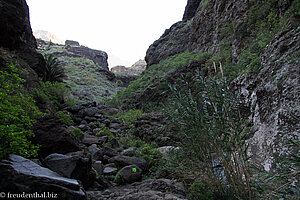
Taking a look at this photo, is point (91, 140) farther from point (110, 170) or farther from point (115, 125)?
point (115, 125)

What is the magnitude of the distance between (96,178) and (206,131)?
7.81ft

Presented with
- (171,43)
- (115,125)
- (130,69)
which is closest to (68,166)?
(115,125)

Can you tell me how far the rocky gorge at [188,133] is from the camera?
75.2 inches

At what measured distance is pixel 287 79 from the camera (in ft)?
10.4

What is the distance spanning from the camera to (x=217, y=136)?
2.14 meters

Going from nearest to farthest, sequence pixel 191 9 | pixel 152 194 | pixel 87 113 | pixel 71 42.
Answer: pixel 152 194 → pixel 87 113 → pixel 191 9 → pixel 71 42

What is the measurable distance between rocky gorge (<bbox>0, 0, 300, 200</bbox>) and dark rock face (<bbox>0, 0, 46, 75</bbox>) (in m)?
0.05

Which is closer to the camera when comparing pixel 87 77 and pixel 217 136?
pixel 217 136

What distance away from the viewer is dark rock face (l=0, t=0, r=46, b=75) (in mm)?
7664

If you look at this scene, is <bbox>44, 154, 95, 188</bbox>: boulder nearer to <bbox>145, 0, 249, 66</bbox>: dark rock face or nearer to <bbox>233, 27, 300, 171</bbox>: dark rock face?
<bbox>233, 27, 300, 171</bbox>: dark rock face

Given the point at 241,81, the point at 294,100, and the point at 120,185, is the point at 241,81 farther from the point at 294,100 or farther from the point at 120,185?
the point at 120,185

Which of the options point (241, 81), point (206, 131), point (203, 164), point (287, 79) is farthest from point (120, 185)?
point (241, 81)

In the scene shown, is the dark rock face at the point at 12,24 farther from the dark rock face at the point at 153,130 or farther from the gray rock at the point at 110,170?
the gray rock at the point at 110,170

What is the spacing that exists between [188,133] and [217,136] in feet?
1.44
